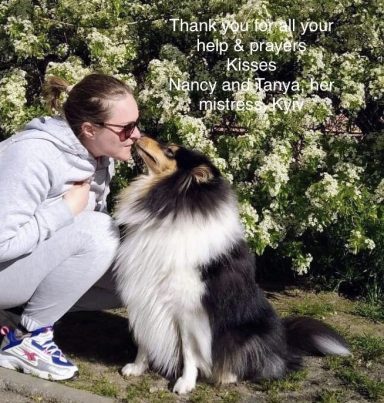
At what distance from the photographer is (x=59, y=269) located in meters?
3.06

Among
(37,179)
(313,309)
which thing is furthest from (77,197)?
(313,309)

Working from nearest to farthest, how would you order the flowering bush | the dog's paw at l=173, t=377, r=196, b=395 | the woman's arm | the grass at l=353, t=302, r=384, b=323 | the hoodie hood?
1. the woman's arm
2. the hoodie hood
3. the dog's paw at l=173, t=377, r=196, b=395
4. the flowering bush
5. the grass at l=353, t=302, r=384, b=323

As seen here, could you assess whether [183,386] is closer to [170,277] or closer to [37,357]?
[170,277]

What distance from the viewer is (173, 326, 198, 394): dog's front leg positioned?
309 centimetres

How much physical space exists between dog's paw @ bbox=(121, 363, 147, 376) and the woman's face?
3.59ft

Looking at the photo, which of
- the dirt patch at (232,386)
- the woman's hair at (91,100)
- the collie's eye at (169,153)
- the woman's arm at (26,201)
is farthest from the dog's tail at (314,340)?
the woman's hair at (91,100)

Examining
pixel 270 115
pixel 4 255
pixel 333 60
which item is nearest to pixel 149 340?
pixel 4 255

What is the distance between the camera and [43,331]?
3.19 metres

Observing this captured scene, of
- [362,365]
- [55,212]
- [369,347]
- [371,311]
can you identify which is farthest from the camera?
[371,311]

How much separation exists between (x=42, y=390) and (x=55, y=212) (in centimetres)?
85

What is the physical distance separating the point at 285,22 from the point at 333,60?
1.54 feet

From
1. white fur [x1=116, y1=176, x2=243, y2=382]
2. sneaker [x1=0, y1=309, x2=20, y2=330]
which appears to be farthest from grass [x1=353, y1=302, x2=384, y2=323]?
sneaker [x1=0, y1=309, x2=20, y2=330]

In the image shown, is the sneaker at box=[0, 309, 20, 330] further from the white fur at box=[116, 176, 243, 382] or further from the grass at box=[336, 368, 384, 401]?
the grass at box=[336, 368, 384, 401]

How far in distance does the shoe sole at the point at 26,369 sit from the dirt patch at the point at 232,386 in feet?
0.17
